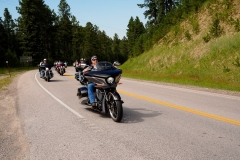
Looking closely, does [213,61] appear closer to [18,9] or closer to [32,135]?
[32,135]

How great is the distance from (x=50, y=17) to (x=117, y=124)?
7937 centimetres

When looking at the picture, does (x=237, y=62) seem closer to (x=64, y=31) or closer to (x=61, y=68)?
(x=61, y=68)

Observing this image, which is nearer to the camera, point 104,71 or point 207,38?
point 104,71

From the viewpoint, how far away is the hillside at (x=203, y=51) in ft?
64.5

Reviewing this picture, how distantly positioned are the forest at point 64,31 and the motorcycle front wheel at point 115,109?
2389 centimetres

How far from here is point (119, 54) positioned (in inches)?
4884

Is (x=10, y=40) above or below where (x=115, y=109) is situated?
above

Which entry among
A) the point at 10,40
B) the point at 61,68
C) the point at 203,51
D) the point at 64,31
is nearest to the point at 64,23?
the point at 64,31

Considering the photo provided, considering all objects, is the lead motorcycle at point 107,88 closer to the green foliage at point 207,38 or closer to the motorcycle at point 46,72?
the motorcycle at point 46,72

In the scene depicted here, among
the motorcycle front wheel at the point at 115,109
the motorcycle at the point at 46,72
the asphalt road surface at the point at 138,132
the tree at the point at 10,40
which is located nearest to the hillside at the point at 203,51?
the motorcycle at the point at 46,72

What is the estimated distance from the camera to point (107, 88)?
23.9 feet

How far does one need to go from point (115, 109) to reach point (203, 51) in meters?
19.5

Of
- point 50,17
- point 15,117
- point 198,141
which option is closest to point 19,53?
point 50,17

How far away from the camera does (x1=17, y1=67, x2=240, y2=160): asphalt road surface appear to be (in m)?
4.62
